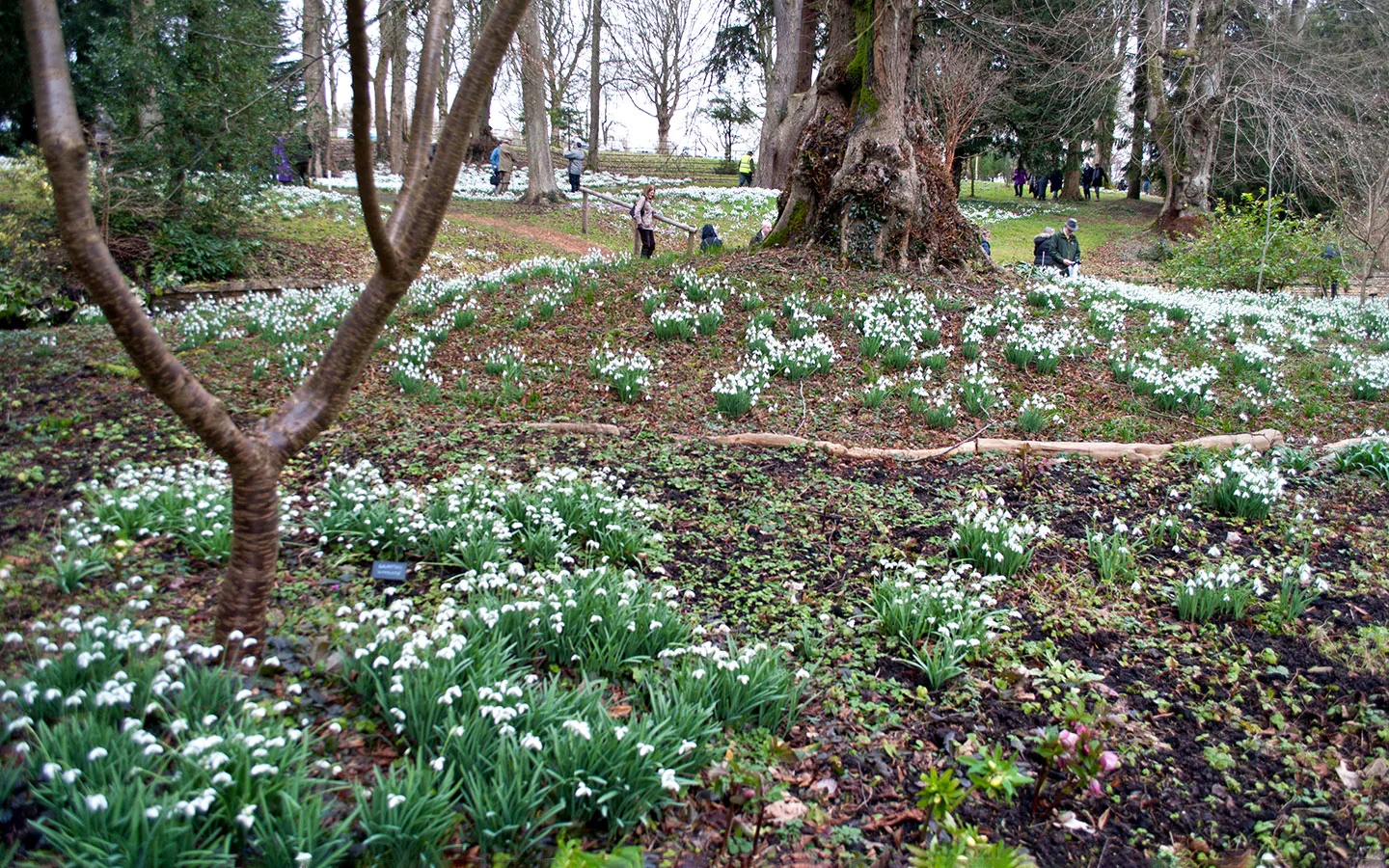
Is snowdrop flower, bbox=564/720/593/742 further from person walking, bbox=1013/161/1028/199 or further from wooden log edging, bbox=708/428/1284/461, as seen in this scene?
person walking, bbox=1013/161/1028/199

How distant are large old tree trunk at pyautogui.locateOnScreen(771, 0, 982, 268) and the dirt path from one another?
27.2 ft

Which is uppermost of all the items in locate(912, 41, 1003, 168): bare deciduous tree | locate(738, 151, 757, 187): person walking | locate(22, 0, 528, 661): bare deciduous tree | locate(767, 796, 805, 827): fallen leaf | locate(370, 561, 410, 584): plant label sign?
locate(912, 41, 1003, 168): bare deciduous tree

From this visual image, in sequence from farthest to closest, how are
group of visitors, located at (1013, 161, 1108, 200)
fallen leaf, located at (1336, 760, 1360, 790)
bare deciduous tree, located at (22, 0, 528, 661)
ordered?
group of visitors, located at (1013, 161, 1108, 200), fallen leaf, located at (1336, 760, 1360, 790), bare deciduous tree, located at (22, 0, 528, 661)

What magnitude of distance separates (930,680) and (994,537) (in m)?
1.12

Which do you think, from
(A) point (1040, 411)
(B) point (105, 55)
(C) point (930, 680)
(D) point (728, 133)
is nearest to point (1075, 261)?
(A) point (1040, 411)

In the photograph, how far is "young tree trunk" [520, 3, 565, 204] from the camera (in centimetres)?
1761

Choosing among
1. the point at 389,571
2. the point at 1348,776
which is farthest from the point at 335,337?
the point at 1348,776

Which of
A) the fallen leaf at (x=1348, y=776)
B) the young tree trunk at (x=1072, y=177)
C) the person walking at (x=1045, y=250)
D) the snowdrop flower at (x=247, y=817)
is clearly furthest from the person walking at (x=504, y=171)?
the fallen leaf at (x=1348, y=776)

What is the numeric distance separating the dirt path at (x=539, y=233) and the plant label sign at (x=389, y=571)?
14.3m

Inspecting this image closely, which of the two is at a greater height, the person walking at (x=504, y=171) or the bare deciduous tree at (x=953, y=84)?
the bare deciduous tree at (x=953, y=84)

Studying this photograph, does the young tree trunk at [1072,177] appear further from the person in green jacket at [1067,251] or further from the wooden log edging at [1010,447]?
the wooden log edging at [1010,447]

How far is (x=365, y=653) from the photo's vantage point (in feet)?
8.23

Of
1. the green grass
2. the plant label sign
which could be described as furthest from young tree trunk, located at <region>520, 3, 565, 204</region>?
the plant label sign

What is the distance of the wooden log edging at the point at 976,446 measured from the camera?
18.9ft
